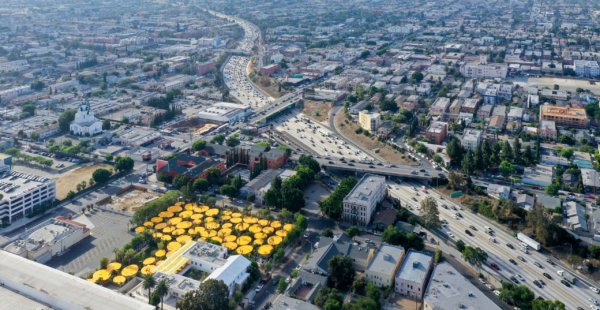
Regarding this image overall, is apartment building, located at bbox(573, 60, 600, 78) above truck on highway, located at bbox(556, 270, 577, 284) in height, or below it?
above

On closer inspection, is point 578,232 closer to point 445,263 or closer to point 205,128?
point 445,263

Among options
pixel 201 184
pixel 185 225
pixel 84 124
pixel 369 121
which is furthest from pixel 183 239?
pixel 369 121

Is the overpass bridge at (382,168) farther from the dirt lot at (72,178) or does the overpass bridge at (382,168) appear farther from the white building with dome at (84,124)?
the white building with dome at (84,124)

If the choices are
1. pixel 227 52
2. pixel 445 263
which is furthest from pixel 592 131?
pixel 227 52

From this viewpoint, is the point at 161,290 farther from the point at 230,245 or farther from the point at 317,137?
the point at 317,137

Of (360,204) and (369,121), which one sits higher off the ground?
(360,204)

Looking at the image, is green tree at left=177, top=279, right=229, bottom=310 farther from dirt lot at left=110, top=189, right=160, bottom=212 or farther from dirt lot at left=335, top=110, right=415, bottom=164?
dirt lot at left=335, top=110, right=415, bottom=164

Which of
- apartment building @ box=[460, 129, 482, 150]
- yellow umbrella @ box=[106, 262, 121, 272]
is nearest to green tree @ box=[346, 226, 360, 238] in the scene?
yellow umbrella @ box=[106, 262, 121, 272]

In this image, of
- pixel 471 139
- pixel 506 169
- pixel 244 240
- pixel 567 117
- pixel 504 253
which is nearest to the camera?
pixel 504 253

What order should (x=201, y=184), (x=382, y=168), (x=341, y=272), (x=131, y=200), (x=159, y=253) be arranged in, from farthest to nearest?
1. (x=382, y=168)
2. (x=201, y=184)
3. (x=131, y=200)
4. (x=159, y=253)
5. (x=341, y=272)
